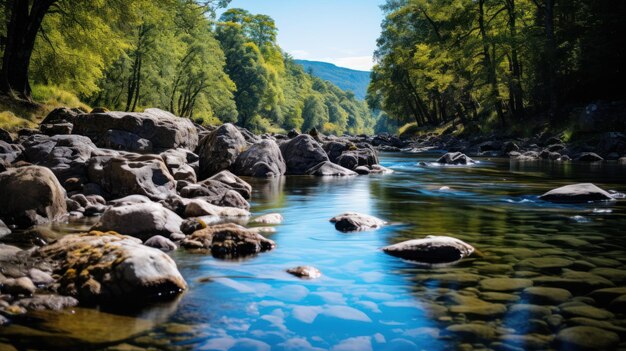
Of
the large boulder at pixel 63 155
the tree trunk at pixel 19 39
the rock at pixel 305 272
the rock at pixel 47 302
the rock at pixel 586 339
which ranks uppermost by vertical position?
the tree trunk at pixel 19 39

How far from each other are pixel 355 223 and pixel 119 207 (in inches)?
134

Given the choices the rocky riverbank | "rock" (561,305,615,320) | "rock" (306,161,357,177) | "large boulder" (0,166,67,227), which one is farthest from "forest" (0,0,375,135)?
"rock" (561,305,615,320)

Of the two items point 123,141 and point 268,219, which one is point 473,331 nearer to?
point 268,219

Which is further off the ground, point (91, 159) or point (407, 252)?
point (91, 159)

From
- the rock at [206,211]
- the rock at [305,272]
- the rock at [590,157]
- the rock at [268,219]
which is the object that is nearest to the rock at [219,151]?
the rock at [206,211]

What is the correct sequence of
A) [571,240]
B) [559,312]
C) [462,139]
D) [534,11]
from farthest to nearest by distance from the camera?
[462,139] → [534,11] → [571,240] → [559,312]

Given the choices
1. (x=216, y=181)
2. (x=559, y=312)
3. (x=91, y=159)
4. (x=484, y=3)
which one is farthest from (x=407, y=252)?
(x=484, y=3)

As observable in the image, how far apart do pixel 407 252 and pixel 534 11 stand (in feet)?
112

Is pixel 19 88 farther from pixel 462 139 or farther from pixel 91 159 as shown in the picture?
pixel 462 139

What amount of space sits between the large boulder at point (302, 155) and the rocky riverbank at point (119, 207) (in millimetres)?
388

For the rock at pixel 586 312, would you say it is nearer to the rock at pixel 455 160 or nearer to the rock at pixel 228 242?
the rock at pixel 228 242

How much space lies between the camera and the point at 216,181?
36.6 ft

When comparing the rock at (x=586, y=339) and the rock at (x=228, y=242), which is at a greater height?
the rock at (x=228, y=242)

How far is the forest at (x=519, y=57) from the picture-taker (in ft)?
89.4
